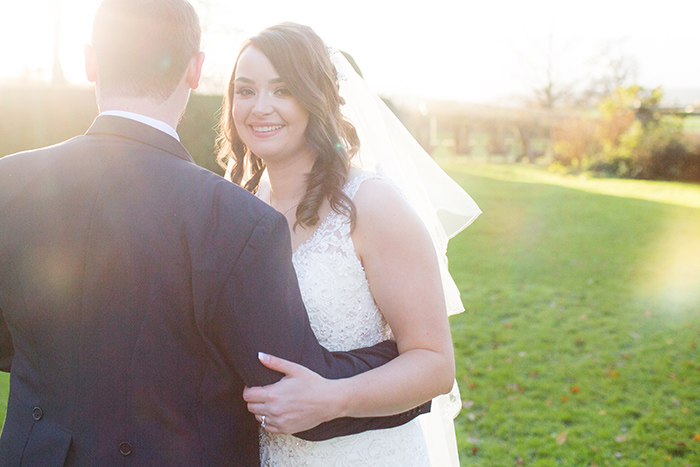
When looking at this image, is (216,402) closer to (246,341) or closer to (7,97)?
(246,341)

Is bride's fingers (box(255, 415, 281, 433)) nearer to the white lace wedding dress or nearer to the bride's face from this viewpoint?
the white lace wedding dress

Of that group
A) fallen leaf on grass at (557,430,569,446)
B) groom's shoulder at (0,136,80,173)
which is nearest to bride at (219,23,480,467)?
groom's shoulder at (0,136,80,173)

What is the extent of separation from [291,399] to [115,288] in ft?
1.95

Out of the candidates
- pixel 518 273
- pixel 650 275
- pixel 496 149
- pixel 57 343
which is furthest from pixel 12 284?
pixel 496 149

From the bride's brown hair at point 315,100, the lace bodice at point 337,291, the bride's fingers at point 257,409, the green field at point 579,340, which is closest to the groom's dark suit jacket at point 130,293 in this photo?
the bride's fingers at point 257,409

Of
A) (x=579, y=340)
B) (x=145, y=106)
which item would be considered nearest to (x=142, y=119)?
(x=145, y=106)

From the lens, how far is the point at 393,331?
215 cm

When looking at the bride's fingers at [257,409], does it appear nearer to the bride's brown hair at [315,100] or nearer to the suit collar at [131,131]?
the suit collar at [131,131]

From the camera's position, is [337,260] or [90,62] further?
[337,260]

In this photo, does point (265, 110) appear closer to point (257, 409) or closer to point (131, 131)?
point (131, 131)

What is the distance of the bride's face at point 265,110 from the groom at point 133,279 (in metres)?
0.81

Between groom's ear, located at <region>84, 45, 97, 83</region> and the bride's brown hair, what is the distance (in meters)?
0.92

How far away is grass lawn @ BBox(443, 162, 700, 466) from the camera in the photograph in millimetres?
5000

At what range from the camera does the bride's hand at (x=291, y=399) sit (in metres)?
1.61
